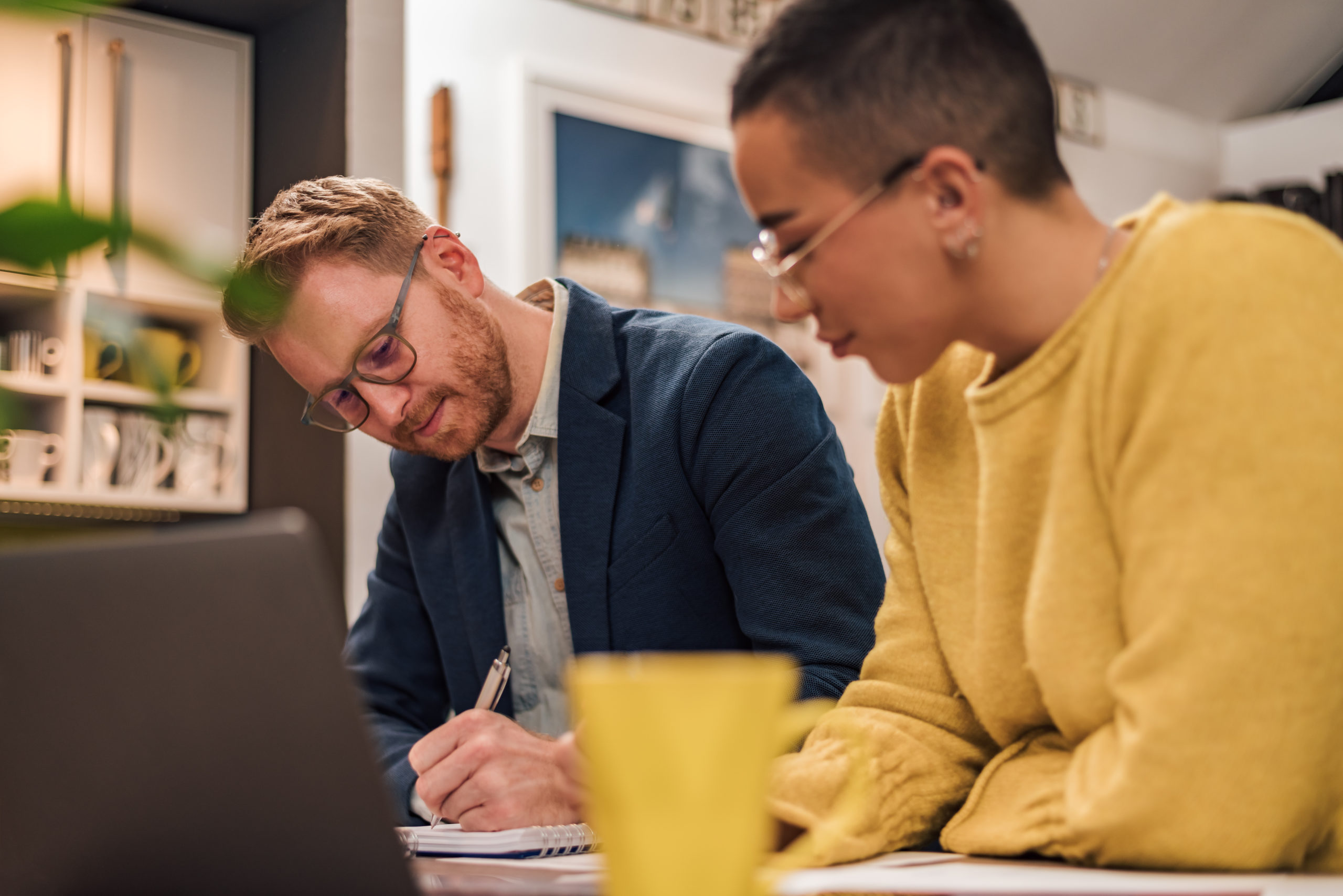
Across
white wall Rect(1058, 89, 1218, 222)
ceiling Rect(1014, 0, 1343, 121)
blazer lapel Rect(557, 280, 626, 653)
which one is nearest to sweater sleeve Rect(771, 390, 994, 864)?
blazer lapel Rect(557, 280, 626, 653)

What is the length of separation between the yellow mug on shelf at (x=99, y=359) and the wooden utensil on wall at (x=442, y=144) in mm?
Result: 856

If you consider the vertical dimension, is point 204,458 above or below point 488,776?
Answer: above

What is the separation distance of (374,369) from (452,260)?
183mm

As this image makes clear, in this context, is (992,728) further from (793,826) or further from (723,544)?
(723,544)

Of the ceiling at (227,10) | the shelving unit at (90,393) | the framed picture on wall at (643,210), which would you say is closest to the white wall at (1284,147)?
the framed picture on wall at (643,210)

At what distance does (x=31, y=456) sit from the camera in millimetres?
2783

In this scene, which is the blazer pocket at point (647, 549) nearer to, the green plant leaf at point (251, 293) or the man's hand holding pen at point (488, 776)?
the man's hand holding pen at point (488, 776)

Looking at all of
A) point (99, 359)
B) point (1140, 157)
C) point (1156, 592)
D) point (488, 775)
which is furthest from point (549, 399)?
point (1140, 157)

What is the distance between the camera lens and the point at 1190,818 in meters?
0.67

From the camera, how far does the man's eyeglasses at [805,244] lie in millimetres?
780

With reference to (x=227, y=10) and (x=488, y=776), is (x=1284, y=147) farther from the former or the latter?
(x=488, y=776)

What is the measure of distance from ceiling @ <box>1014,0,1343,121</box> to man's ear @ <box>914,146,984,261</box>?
3.76m

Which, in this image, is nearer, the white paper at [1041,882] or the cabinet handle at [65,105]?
the white paper at [1041,882]

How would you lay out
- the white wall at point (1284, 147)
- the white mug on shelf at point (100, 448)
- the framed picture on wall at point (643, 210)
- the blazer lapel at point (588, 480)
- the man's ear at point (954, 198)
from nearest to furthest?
the man's ear at point (954, 198), the blazer lapel at point (588, 480), the white mug on shelf at point (100, 448), the framed picture on wall at point (643, 210), the white wall at point (1284, 147)
